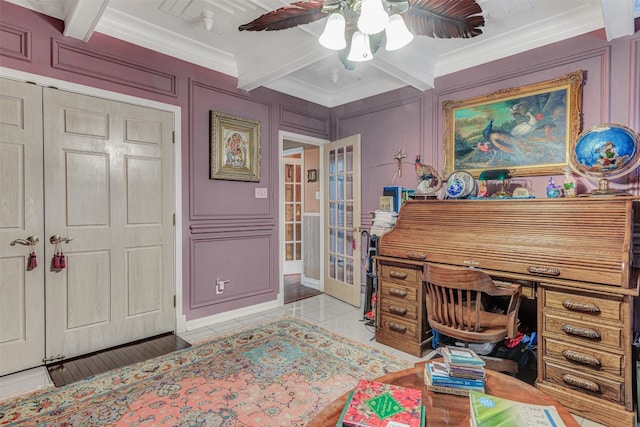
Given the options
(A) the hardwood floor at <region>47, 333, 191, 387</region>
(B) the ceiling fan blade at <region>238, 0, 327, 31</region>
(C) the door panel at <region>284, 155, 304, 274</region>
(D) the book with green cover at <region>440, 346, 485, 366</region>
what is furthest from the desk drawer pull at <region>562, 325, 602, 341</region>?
(C) the door panel at <region>284, 155, 304, 274</region>

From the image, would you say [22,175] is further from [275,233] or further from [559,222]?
[559,222]

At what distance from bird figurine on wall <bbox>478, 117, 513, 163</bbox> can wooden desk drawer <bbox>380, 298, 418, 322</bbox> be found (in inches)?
62.6

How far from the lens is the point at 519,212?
2.38m

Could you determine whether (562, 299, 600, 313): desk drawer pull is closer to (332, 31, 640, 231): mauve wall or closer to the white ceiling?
(332, 31, 640, 231): mauve wall

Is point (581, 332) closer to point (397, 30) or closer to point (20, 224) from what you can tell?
point (397, 30)

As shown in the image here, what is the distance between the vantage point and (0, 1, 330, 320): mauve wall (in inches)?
95.1

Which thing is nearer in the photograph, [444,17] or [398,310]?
[444,17]

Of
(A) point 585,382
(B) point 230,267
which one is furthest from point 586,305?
(B) point 230,267

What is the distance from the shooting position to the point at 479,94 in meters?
3.15

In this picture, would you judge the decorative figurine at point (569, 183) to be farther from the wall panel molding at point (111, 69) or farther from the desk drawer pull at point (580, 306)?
the wall panel molding at point (111, 69)

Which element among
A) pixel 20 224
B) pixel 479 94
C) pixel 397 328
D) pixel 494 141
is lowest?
pixel 397 328

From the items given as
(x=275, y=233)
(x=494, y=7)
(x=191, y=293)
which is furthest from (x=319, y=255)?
(x=494, y=7)

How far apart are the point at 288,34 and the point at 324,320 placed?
9.10 ft

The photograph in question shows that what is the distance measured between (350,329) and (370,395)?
206 cm
